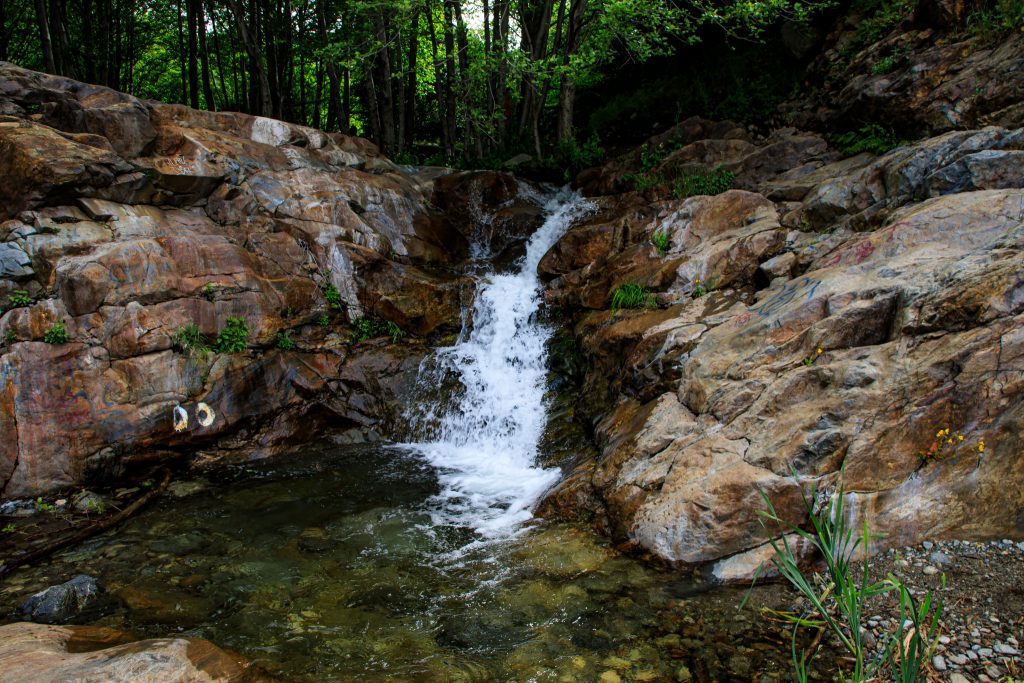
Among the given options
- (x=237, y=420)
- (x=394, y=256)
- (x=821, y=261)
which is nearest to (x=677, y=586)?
(x=821, y=261)

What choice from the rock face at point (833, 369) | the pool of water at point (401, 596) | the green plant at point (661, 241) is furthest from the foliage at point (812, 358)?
the green plant at point (661, 241)

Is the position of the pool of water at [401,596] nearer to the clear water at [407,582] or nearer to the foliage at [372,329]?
the clear water at [407,582]

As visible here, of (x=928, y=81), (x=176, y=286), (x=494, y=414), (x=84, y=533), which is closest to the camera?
(x=84, y=533)

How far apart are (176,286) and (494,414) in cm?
540

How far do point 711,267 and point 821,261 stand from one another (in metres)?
1.69

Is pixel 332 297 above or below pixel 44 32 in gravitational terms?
below

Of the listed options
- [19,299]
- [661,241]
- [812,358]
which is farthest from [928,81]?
[19,299]

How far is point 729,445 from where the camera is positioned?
5438 mm

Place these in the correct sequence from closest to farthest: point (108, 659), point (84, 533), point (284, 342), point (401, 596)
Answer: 1. point (108, 659)
2. point (401, 596)
3. point (84, 533)
4. point (284, 342)

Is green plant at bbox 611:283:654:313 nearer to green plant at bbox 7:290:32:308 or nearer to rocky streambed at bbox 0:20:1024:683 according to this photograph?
rocky streambed at bbox 0:20:1024:683

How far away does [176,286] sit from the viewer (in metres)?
8.74

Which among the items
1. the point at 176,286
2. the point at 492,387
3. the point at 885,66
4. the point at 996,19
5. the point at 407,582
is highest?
the point at 996,19

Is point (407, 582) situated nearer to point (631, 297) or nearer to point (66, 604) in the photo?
point (66, 604)

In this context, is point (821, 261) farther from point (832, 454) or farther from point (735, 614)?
point (735, 614)
